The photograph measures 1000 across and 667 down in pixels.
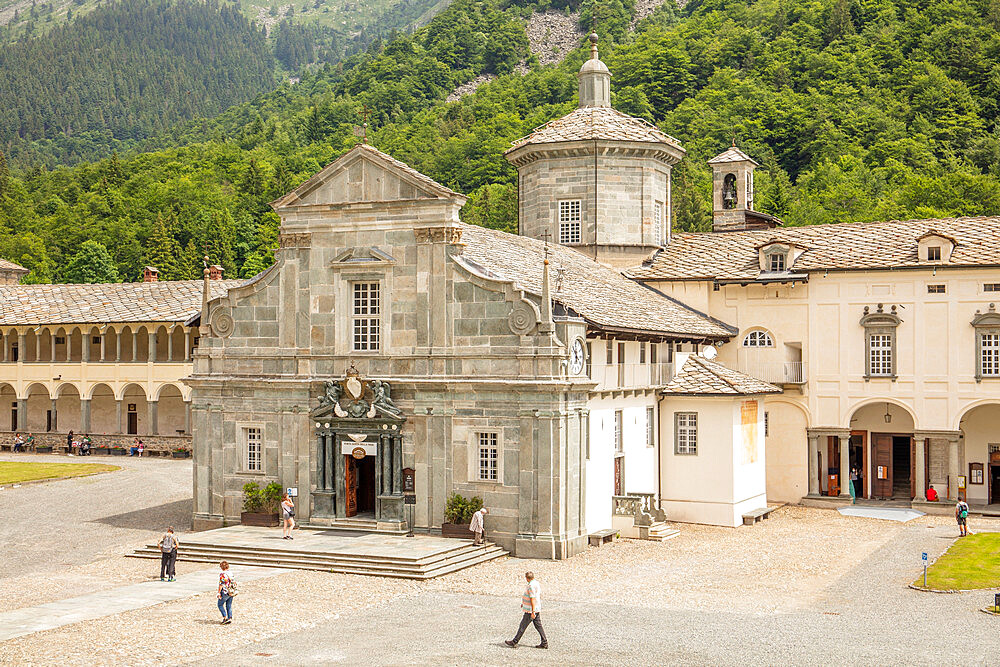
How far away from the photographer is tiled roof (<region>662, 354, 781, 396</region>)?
40.2 metres

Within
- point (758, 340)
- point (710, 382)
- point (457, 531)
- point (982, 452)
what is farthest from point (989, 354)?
point (457, 531)

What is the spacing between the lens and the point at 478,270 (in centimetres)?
3422

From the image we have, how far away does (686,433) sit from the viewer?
4069 centimetres

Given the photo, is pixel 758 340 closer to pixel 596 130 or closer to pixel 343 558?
pixel 596 130

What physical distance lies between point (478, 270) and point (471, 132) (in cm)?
8089

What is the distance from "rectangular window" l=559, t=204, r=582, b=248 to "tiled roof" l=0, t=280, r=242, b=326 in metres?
21.6

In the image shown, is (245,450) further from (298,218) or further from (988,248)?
(988,248)

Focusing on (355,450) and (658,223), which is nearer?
(355,450)

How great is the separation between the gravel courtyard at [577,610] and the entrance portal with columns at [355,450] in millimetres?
4562

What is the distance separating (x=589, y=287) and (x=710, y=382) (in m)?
5.61

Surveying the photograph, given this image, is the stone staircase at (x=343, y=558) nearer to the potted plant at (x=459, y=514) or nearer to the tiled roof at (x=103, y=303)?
the potted plant at (x=459, y=514)

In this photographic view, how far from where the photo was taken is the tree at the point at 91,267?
3836 inches

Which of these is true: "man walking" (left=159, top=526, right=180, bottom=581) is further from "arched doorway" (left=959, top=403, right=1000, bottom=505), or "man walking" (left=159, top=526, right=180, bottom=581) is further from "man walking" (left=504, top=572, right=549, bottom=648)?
"arched doorway" (left=959, top=403, right=1000, bottom=505)

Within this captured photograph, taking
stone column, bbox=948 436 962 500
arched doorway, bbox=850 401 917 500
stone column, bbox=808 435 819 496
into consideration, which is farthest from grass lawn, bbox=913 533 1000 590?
arched doorway, bbox=850 401 917 500
